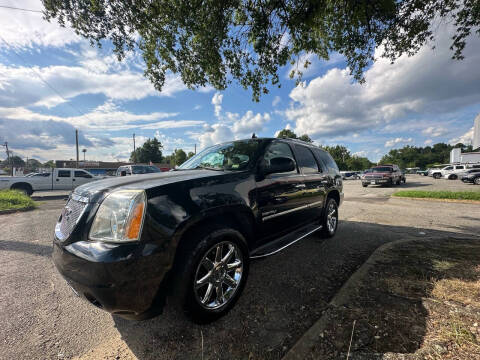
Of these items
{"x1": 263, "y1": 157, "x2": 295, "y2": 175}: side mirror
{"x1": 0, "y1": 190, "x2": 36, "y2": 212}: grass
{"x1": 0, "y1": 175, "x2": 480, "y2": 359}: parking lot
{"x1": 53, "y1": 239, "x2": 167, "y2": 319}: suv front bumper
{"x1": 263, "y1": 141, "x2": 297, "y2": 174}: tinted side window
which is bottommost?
{"x1": 0, "y1": 175, "x2": 480, "y2": 359}: parking lot

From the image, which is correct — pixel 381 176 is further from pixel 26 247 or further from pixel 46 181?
pixel 46 181

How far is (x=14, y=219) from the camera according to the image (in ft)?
21.0

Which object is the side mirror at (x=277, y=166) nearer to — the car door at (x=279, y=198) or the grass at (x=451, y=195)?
the car door at (x=279, y=198)

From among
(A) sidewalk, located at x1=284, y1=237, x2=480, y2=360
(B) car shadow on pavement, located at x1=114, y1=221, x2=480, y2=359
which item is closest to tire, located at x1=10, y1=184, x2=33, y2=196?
(B) car shadow on pavement, located at x1=114, y1=221, x2=480, y2=359

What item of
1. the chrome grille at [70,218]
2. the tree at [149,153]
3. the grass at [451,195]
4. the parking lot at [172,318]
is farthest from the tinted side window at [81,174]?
the tree at [149,153]

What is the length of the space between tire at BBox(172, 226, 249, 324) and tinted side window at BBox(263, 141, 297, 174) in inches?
48.8

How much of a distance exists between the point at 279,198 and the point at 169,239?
5.36ft

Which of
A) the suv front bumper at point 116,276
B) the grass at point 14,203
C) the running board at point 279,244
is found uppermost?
the suv front bumper at point 116,276

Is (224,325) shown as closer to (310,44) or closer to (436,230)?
(436,230)

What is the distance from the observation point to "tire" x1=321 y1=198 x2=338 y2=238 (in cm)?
410

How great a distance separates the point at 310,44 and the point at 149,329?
7476 mm

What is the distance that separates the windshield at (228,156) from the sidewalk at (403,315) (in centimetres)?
183

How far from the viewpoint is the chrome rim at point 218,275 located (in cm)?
190

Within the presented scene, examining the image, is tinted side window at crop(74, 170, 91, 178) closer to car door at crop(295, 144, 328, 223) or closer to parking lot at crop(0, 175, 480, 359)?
parking lot at crop(0, 175, 480, 359)
